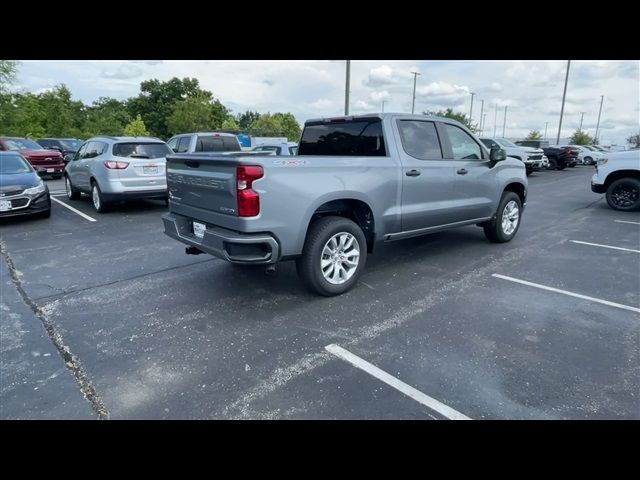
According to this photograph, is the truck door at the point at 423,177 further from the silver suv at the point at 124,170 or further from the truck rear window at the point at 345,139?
the silver suv at the point at 124,170

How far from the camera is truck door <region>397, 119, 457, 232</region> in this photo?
4.82 m

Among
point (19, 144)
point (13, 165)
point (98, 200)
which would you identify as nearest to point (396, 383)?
point (98, 200)

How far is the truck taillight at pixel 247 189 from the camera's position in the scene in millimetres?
3471

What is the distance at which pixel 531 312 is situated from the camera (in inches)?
156

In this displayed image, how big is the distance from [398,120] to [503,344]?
9.44 ft

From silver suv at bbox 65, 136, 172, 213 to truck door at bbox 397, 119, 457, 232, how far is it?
588cm

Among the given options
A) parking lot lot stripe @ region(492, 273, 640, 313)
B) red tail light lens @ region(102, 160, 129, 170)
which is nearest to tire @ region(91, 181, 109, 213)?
red tail light lens @ region(102, 160, 129, 170)

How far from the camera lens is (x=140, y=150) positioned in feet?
28.6

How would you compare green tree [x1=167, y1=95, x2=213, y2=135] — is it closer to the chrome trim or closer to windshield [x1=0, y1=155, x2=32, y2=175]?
windshield [x1=0, y1=155, x2=32, y2=175]

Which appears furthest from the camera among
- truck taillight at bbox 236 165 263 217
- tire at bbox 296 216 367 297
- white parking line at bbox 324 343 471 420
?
tire at bbox 296 216 367 297

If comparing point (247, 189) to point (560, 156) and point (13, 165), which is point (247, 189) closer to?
point (13, 165)

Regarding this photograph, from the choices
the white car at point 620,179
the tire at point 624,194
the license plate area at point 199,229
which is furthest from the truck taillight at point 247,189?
the tire at point 624,194

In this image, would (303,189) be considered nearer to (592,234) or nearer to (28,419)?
(28,419)
